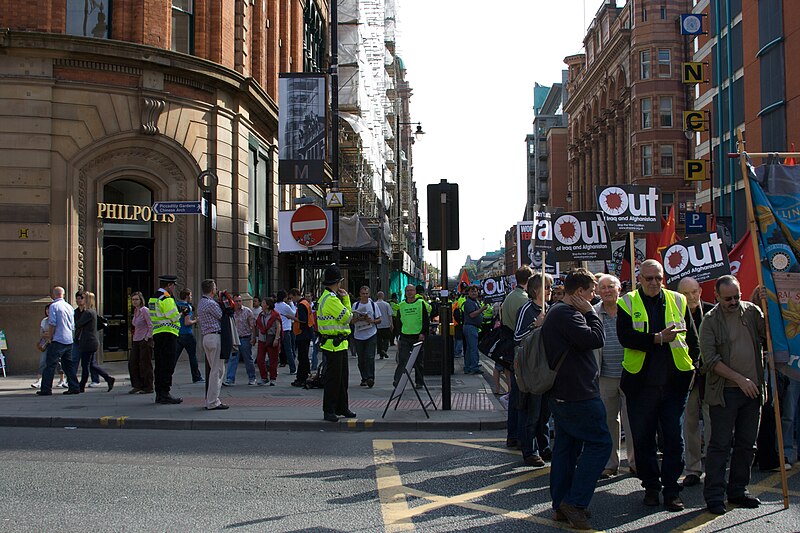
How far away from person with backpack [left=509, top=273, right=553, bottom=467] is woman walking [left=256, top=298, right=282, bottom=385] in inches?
297

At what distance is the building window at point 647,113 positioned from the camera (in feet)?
175

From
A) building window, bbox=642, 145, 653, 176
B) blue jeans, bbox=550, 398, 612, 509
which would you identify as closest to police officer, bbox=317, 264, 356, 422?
blue jeans, bbox=550, 398, 612, 509

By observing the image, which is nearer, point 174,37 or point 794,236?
point 794,236

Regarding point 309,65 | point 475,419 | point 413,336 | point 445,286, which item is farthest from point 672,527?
point 309,65

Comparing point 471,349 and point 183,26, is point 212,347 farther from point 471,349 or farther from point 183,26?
point 183,26

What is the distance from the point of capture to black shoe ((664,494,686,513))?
6094 mm

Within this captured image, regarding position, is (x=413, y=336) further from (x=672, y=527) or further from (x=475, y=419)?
(x=672, y=527)

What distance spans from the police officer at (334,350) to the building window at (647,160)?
4663 cm

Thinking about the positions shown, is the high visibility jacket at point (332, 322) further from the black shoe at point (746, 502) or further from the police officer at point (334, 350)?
the black shoe at point (746, 502)

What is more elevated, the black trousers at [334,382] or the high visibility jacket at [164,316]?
the high visibility jacket at [164,316]

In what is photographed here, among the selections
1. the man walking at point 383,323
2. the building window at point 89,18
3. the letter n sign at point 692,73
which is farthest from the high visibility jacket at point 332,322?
the letter n sign at point 692,73

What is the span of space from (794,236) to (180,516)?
5288 mm

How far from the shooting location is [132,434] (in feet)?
31.8

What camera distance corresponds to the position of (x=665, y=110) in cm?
5316
